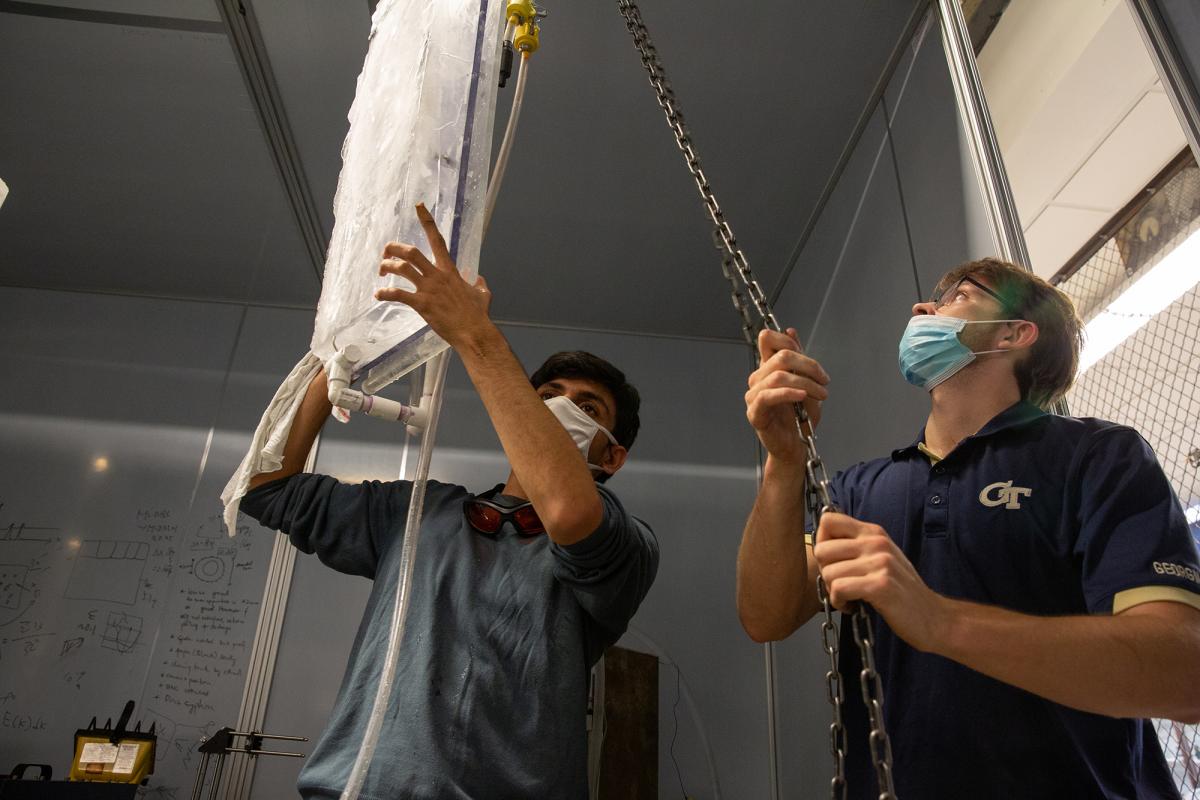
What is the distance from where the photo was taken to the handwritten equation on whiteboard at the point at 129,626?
2.54 metres

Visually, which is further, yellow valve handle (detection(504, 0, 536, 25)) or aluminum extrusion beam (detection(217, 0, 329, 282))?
aluminum extrusion beam (detection(217, 0, 329, 282))

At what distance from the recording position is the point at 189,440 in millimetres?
2992

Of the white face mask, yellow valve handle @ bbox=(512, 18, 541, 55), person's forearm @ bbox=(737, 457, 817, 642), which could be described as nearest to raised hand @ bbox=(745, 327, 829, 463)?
A: person's forearm @ bbox=(737, 457, 817, 642)

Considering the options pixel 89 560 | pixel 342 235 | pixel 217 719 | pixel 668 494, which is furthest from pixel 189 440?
pixel 342 235

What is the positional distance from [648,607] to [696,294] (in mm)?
1191

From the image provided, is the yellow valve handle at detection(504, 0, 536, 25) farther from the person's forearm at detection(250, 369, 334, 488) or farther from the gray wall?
the gray wall

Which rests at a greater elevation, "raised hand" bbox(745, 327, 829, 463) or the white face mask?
the white face mask

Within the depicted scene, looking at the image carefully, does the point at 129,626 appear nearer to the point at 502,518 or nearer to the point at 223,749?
the point at 223,749

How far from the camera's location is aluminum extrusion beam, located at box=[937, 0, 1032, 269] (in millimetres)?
1516

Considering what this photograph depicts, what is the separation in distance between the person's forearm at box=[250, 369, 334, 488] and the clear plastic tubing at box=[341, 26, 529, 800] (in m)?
0.25

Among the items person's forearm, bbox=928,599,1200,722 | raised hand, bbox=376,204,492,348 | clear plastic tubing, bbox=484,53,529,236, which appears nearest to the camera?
person's forearm, bbox=928,599,1200,722

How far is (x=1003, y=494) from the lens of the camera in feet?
3.32

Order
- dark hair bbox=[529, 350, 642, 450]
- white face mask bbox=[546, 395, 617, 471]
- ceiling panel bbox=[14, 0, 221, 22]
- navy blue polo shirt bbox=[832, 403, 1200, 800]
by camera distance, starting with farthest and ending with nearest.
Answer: ceiling panel bbox=[14, 0, 221, 22] → dark hair bbox=[529, 350, 642, 450] → white face mask bbox=[546, 395, 617, 471] → navy blue polo shirt bbox=[832, 403, 1200, 800]

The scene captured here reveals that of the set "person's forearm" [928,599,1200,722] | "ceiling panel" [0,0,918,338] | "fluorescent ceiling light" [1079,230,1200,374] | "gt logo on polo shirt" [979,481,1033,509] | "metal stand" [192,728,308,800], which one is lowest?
"metal stand" [192,728,308,800]
